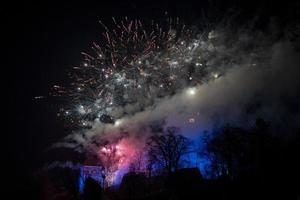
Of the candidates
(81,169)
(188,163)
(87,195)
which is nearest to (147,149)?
(188,163)

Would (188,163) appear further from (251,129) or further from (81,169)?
(81,169)

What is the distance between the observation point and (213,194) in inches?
1275

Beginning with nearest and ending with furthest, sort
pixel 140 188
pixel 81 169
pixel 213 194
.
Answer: pixel 213 194 < pixel 140 188 < pixel 81 169

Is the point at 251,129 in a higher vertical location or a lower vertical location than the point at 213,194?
higher

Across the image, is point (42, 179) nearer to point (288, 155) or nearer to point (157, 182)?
point (157, 182)

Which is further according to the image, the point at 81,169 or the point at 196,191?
the point at 81,169

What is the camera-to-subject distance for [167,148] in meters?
58.3

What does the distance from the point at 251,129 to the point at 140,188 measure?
1931 cm

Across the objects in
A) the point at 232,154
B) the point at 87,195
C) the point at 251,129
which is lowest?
the point at 87,195

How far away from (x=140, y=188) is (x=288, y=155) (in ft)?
68.6

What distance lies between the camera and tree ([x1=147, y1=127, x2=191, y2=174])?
5762 centimetres

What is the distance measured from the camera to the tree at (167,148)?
57625mm

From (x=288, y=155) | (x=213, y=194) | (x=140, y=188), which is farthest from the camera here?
(x=140, y=188)

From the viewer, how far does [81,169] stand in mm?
58344
